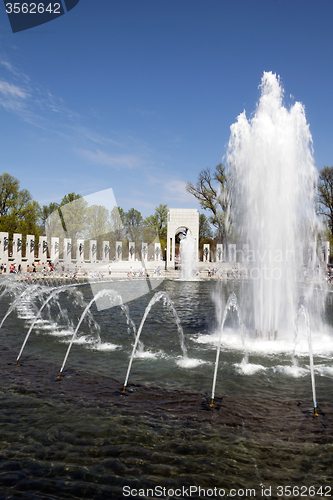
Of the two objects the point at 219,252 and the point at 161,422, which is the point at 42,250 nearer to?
the point at 219,252

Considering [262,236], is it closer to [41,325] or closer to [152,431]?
[152,431]

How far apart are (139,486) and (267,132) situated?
375 inches

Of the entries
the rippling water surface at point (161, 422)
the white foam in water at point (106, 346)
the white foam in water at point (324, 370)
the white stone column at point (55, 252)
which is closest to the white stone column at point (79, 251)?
the white stone column at point (55, 252)

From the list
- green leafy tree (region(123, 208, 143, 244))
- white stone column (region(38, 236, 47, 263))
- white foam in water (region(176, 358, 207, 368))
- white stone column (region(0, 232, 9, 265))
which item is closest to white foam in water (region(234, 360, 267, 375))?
white foam in water (region(176, 358, 207, 368))

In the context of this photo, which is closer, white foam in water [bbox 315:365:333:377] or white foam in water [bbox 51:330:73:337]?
white foam in water [bbox 315:365:333:377]

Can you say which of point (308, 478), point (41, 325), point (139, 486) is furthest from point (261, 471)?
point (41, 325)

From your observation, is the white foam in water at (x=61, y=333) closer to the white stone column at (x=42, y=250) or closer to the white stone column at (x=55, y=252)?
the white stone column at (x=55, y=252)

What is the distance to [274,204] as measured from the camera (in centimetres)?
1005

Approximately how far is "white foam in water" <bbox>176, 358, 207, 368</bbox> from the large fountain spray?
9.18 ft

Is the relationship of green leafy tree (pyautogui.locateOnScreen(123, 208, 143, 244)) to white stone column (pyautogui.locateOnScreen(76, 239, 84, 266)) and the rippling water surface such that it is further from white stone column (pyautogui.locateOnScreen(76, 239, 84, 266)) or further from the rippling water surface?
the rippling water surface

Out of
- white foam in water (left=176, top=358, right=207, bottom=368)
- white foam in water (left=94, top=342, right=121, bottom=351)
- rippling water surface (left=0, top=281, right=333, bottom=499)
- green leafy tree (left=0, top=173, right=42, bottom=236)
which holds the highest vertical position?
green leafy tree (left=0, top=173, right=42, bottom=236)

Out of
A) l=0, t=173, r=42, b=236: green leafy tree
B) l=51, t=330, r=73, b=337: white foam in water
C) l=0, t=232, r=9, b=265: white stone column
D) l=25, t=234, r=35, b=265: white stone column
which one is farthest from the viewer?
l=0, t=173, r=42, b=236: green leafy tree

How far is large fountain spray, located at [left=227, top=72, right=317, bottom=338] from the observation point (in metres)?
10.1

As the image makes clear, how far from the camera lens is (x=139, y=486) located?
378 cm
